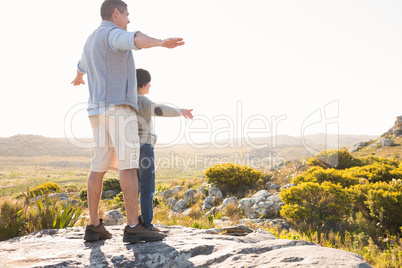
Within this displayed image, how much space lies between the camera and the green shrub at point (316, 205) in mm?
6602

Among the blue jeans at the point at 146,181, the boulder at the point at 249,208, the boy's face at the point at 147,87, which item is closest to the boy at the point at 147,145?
the blue jeans at the point at 146,181

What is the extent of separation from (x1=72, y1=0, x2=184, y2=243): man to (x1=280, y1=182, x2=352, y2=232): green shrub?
4737 millimetres

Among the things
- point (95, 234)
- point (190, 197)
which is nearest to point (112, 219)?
point (95, 234)

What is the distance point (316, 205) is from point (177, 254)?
5625 mm

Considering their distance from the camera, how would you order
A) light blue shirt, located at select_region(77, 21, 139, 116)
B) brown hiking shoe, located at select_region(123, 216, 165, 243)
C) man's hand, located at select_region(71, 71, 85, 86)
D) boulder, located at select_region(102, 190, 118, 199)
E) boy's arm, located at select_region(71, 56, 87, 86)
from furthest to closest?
boulder, located at select_region(102, 190, 118, 199) → man's hand, located at select_region(71, 71, 85, 86) → boy's arm, located at select_region(71, 56, 87, 86) → brown hiking shoe, located at select_region(123, 216, 165, 243) → light blue shirt, located at select_region(77, 21, 139, 116)

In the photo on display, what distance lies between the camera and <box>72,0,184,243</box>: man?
281cm

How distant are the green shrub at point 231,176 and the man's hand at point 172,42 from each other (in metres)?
8.96

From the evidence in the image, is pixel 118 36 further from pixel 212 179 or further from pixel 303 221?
pixel 212 179

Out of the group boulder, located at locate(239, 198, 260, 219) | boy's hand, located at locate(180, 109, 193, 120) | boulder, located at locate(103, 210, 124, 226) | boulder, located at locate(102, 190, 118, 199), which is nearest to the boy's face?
boy's hand, located at locate(180, 109, 193, 120)

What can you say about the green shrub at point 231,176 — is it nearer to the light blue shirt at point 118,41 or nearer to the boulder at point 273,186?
the boulder at point 273,186

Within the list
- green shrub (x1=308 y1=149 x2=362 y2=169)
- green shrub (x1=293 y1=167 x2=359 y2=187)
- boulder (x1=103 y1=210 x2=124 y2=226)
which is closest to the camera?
boulder (x1=103 y1=210 x2=124 y2=226)

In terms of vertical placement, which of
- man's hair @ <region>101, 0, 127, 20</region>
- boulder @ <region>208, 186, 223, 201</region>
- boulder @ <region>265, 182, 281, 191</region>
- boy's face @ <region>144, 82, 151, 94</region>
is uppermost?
man's hair @ <region>101, 0, 127, 20</region>

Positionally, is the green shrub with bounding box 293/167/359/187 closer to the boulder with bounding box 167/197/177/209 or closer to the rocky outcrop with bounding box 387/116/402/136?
the boulder with bounding box 167/197/177/209

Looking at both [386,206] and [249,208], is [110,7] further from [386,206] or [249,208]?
[386,206]
